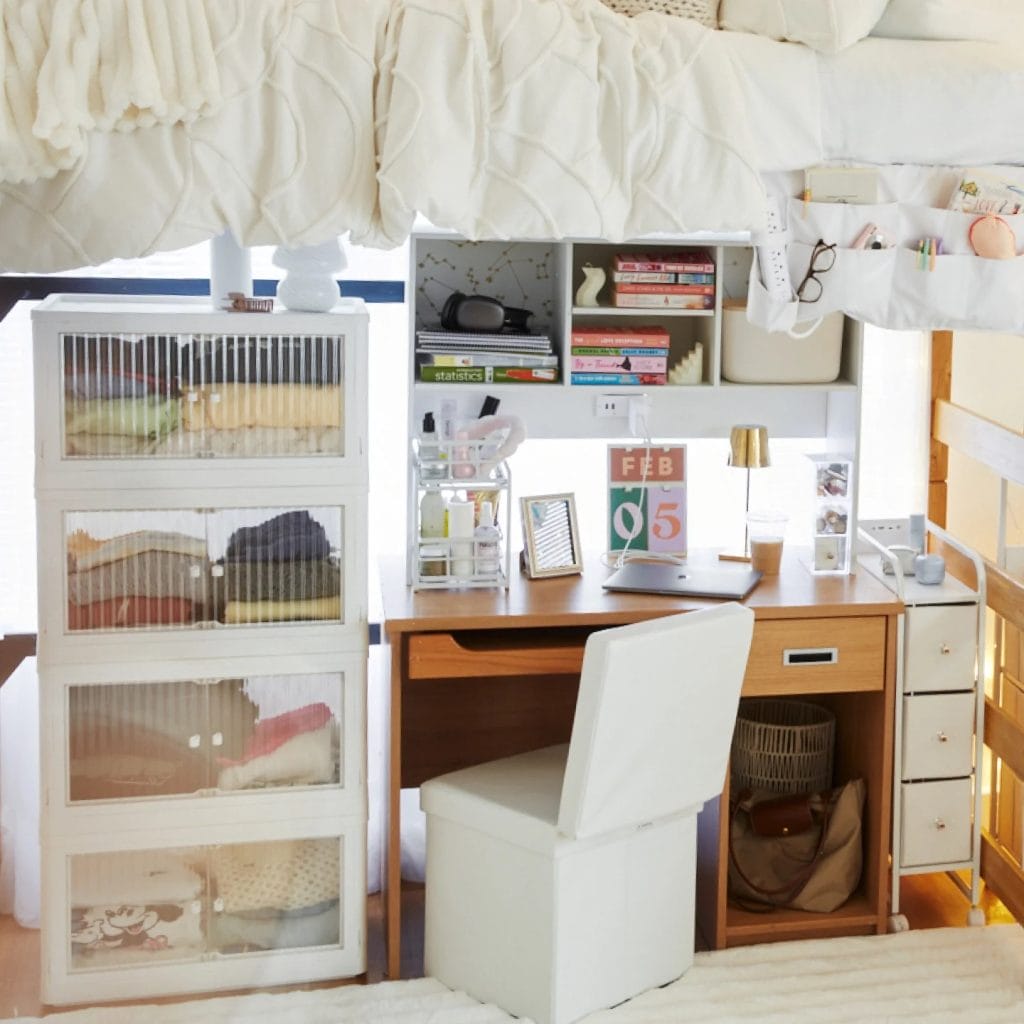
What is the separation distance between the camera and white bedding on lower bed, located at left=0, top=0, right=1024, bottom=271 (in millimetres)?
2305

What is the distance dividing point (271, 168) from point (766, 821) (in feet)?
5.67

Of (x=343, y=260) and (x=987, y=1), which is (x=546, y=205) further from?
(x=987, y=1)

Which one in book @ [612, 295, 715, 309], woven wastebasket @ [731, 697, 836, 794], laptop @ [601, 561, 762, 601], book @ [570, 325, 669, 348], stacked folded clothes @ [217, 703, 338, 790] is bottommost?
woven wastebasket @ [731, 697, 836, 794]

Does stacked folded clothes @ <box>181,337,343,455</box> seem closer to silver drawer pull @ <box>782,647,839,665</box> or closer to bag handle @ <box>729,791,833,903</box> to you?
silver drawer pull @ <box>782,647,839,665</box>

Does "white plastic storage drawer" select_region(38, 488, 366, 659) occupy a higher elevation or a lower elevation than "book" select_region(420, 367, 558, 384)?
lower

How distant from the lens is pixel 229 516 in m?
2.89

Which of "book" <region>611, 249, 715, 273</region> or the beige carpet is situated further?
"book" <region>611, 249, 715, 273</region>

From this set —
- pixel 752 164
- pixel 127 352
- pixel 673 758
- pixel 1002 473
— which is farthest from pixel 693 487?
pixel 127 352

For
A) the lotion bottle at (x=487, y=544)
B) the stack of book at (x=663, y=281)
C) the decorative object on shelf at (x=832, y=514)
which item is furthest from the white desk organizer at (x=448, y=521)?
the decorative object on shelf at (x=832, y=514)

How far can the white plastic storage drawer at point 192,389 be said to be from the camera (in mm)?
2773

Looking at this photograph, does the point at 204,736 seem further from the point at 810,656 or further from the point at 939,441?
the point at 939,441

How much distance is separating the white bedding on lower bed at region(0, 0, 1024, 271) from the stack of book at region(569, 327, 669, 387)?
70 centimetres

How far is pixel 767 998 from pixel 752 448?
43.5 inches

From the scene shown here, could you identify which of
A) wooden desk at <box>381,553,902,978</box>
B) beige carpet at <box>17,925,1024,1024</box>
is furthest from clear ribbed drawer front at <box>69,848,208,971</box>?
wooden desk at <box>381,553,902,978</box>
